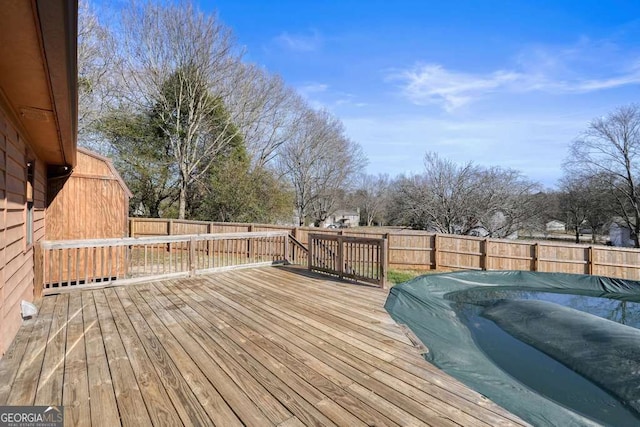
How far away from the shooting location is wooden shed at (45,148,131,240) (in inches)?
208

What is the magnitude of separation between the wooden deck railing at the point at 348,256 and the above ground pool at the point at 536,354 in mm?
567

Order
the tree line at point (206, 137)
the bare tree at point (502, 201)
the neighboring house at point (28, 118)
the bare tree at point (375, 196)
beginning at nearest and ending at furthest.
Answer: the neighboring house at point (28, 118) < the tree line at point (206, 137) < the bare tree at point (502, 201) < the bare tree at point (375, 196)

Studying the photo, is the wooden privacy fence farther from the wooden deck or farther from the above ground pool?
the wooden deck

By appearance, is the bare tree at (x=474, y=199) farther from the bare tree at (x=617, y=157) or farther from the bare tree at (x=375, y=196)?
the bare tree at (x=375, y=196)

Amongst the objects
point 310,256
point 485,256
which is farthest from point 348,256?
point 485,256

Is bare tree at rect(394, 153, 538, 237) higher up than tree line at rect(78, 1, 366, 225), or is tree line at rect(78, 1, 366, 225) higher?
tree line at rect(78, 1, 366, 225)

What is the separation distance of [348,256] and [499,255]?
662cm

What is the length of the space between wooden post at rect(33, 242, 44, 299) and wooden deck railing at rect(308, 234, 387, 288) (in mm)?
4326

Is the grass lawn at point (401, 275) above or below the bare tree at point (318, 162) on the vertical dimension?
below

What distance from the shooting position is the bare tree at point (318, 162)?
2197 centimetres

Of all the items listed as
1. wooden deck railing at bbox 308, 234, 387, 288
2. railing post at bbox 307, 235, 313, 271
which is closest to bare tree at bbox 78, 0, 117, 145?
railing post at bbox 307, 235, 313, 271

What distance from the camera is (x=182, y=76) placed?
13.3m

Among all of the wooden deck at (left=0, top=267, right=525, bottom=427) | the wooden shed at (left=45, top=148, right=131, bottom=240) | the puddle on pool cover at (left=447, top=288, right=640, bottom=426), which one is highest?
the wooden shed at (left=45, top=148, right=131, bottom=240)

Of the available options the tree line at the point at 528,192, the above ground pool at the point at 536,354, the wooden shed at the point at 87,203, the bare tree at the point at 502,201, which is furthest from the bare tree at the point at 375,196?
the wooden shed at the point at 87,203
